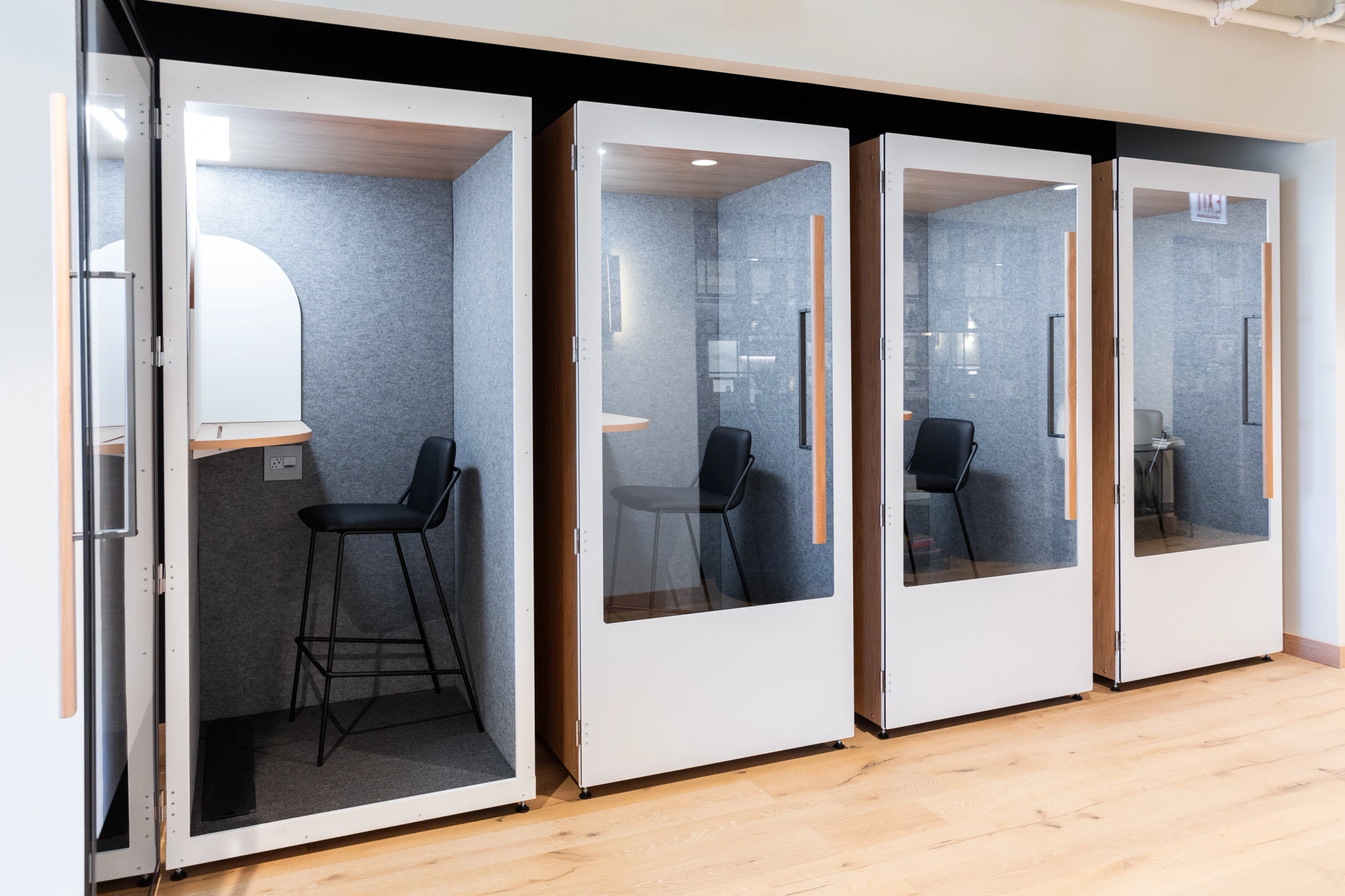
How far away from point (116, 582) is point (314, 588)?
1.26 m

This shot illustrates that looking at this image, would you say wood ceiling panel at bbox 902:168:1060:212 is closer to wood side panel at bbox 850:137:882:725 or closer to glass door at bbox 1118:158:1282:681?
wood side panel at bbox 850:137:882:725

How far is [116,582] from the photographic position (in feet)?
5.93

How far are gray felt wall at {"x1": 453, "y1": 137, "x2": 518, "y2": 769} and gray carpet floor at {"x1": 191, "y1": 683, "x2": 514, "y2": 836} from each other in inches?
4.4

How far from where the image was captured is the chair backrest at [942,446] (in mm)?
2953

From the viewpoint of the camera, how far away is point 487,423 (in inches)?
105

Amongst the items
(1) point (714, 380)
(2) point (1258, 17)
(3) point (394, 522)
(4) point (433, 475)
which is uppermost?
(2) point (1258, 17)

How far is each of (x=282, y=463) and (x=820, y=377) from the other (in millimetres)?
1690

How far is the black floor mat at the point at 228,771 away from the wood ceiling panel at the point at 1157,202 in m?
3.30

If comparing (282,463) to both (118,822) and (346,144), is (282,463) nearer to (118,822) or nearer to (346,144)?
(346,144)

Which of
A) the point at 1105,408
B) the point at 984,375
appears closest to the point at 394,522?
the point at 984,375

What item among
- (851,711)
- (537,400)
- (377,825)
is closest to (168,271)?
(537,400)

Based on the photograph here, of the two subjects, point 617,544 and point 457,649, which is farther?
point 457,649

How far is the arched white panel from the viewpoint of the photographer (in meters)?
2.85

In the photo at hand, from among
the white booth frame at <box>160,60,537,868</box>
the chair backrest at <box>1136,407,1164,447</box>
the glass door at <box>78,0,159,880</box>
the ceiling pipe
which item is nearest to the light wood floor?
A: the white booth frame at <box>160,60,537,868</box>
